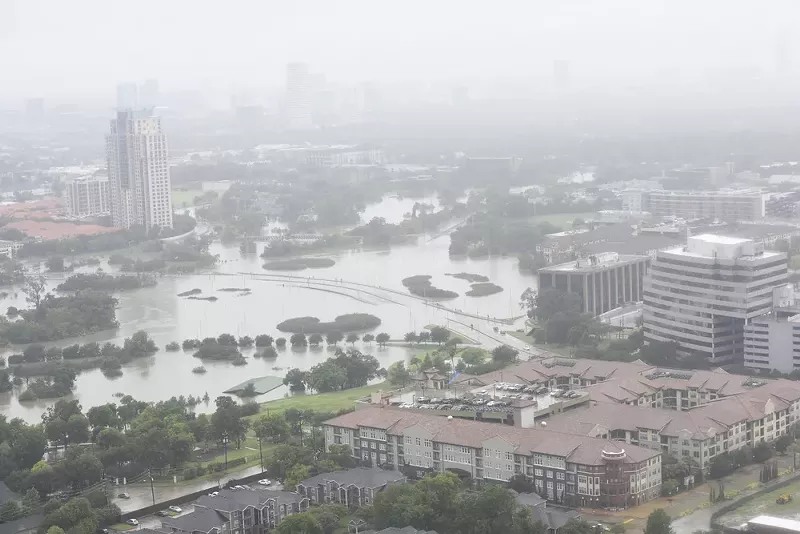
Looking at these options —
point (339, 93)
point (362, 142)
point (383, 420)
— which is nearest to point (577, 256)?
point (383, 420)

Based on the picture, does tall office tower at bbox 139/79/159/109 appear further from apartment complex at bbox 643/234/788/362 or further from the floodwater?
apartment complex at bbox 643/234/788/362

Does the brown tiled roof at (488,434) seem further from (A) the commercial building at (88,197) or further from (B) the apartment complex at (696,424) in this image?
(A) the commercial building at (88,197)

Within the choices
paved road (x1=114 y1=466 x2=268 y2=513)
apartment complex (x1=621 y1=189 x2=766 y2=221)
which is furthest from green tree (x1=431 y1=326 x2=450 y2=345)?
apartment complex (x1=621 y1=189 x2=766 y2=221)

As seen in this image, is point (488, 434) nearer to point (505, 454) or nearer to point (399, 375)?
point (505, 454)

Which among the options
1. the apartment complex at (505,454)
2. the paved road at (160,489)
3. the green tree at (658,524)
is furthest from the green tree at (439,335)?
the green tree at (658,524)

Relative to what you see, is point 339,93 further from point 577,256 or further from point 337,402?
point 337,402
